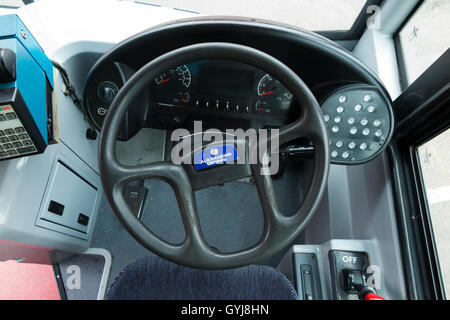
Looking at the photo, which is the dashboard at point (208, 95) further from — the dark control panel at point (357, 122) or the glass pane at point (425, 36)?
the glass pane at point (425, 36)

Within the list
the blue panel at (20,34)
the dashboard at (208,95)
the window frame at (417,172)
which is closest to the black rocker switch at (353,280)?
the window frame at (417,172)

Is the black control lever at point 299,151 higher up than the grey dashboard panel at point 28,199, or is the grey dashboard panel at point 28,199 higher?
the black control lever at point 299,151

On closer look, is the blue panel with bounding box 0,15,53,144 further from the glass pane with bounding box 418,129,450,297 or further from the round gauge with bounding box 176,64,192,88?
the glass pane with bounding box 418,129,450,297

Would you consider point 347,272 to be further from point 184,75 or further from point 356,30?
point 356,30

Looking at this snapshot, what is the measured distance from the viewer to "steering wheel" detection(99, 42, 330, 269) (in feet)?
1.87

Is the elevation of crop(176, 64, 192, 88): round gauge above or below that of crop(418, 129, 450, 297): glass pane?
above

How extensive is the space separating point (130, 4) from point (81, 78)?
0.34 m

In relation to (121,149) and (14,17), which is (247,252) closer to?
(14,17)

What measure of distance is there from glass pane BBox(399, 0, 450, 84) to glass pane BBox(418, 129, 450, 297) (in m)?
0.25

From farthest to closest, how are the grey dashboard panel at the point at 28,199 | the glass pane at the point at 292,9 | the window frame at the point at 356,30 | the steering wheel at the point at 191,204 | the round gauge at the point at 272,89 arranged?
the glass pane at the point at 292,9
the window frame at the point at 356,30
the round gauge at the point at 272,89
the grey dashboard panel at the point at 28,199
the steering wheel at the point at 191,204

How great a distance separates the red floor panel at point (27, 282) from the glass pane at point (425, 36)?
1.76 meters

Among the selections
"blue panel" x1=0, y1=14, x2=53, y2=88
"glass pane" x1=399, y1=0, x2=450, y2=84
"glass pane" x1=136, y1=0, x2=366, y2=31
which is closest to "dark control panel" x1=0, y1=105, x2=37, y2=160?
"blue panel" x1=0, y1=14, x2=53, y2=88

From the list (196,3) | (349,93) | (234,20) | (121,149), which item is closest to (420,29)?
(349,93)

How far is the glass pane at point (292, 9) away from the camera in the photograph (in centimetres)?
125
